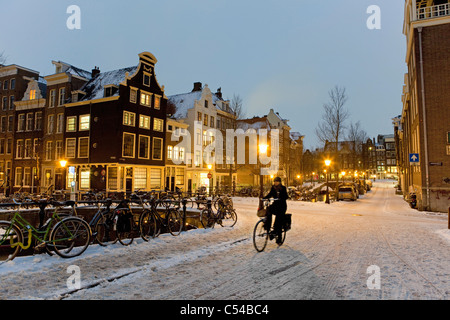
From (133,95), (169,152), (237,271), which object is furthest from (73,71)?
(237,271)

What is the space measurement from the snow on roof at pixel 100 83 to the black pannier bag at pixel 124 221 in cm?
2445

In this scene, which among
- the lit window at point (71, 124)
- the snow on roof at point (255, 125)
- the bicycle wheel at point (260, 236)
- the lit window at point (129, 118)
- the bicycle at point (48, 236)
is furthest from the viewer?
the snow on roof at point (255, 125)

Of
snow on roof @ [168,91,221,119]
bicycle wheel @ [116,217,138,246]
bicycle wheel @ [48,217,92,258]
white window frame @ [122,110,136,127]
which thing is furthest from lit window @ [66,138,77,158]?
bicycle wheel @ [48,217,92,258]

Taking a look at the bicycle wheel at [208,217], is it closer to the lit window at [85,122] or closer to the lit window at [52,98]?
the lit window at [85,122]

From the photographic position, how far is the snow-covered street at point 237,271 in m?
4.82

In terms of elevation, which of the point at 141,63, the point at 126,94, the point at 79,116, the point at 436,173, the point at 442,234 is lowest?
the point at 442,234

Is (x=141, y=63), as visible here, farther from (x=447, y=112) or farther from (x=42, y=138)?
(x=447, y=112)

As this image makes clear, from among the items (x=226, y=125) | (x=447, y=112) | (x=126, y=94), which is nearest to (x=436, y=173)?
(x=447, y=112)

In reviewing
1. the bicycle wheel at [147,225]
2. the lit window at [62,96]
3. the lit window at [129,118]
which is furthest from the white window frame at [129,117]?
the bicycle wheel at [147,225]

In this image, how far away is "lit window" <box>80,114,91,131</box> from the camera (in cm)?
3075

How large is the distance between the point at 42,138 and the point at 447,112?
38.6 meters

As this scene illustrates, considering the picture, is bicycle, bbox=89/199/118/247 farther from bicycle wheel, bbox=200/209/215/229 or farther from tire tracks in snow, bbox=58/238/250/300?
bicycle wheel, bbox=200/209/215/229

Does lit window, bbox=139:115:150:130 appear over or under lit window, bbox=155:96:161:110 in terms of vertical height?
under
